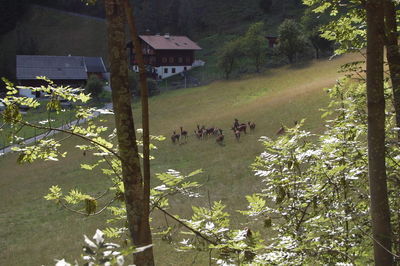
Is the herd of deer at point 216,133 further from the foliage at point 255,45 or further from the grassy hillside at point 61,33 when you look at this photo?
the grassy hillside at point 61,33

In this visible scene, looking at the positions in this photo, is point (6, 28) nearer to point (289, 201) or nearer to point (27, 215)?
point (27, 215)

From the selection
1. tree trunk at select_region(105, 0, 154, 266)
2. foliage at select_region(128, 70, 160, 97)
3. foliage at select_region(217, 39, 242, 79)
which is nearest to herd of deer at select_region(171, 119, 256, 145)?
foliage at select_region(128, 70, 160, 97)

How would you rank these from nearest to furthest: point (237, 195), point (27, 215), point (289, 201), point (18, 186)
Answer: point (289, 201), point (237, 195), point (27, 215), point (18, 186)

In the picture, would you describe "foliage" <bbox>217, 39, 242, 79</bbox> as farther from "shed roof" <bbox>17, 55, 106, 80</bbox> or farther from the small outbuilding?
"shed roof" <bbox>17, 55, 106, 80</bbox>

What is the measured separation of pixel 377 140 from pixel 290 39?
56.8m

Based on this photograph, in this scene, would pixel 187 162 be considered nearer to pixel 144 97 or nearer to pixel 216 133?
pixel 216 133

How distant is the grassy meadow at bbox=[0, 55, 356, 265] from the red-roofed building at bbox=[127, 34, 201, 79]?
19.5m

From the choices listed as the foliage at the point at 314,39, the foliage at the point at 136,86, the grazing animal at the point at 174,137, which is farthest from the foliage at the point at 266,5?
the grazing animal at the point at 174,137

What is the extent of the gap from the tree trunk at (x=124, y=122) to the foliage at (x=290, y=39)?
5713 cm

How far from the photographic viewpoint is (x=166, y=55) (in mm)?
75812

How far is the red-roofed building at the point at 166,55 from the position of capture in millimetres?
74500

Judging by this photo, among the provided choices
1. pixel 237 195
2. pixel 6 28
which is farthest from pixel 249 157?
pixel 6 28

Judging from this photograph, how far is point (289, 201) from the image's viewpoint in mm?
5152

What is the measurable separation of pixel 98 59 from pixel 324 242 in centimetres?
8124
